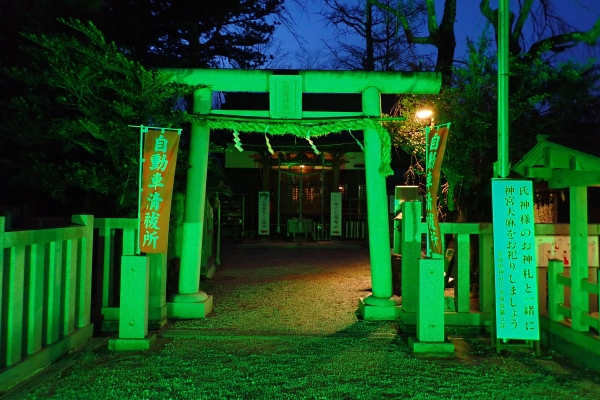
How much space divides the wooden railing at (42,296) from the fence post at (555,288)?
6.01 metres

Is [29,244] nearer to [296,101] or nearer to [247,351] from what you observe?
[247,351]

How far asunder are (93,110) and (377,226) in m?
4.68

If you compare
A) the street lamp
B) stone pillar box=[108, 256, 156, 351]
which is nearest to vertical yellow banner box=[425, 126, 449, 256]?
the street lamp

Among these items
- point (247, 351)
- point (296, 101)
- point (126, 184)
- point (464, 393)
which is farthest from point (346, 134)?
point (464, 393)

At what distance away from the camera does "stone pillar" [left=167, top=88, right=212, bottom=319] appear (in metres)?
7.51

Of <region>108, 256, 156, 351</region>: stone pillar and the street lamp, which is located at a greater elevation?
the street lamp

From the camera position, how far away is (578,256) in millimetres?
5664

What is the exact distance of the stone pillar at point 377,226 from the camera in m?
7.58

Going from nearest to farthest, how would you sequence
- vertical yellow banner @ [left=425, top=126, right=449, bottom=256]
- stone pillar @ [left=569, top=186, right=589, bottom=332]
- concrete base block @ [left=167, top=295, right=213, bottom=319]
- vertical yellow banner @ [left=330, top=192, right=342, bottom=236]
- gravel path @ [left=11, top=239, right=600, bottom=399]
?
gravel path @ [left=11, top=239, right=600, bottom=399], stone pillar @ [left=569, top=186, right=589, bottom=332], vertical yellow banner @ [left=425, top=126, right=449, bottom=256], concrete base block @ [left=167, top=295, right=213, bottom=319], vertical yellow banner @ [left=330, top=192, right=342, bottom=236]

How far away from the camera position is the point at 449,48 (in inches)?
425

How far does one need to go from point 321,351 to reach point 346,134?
471 inches

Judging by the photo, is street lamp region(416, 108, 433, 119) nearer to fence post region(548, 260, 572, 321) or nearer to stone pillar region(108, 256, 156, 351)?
fence post region(548, 260, 572, 321)

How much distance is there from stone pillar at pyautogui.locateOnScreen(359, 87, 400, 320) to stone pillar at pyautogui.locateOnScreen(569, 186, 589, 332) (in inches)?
103

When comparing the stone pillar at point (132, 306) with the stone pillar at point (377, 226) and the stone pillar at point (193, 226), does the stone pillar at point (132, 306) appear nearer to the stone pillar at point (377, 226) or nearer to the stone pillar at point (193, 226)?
the stone pillar at point (193, 226)
